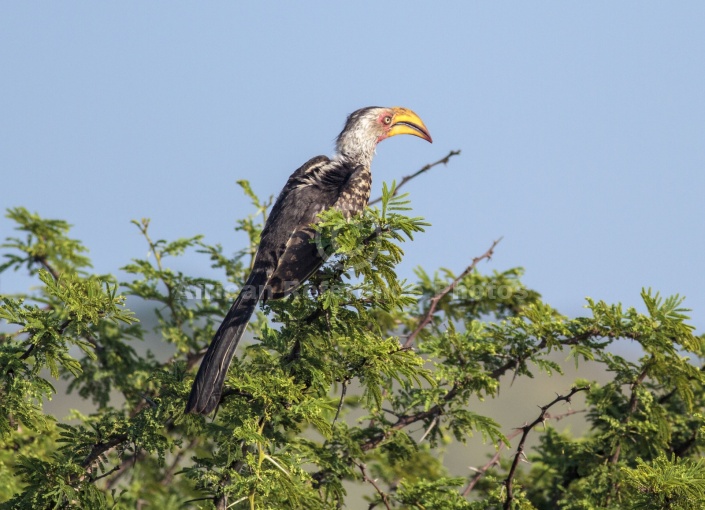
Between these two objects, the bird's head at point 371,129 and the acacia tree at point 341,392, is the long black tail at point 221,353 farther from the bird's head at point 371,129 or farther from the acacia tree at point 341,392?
the bird's head at point 371,129

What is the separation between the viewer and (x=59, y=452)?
14.5 ft

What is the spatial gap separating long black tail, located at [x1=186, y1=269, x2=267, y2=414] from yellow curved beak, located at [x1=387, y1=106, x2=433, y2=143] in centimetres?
305

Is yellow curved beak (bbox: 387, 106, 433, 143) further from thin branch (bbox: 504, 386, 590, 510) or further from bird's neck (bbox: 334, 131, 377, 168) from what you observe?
thin branch (bbox: 504, 386, 590, 510)

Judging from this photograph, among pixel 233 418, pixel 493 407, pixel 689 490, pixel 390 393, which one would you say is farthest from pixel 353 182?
pixel 493 407

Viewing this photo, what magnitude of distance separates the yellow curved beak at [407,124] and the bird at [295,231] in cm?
24

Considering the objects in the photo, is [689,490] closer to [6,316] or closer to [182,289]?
[6,316]

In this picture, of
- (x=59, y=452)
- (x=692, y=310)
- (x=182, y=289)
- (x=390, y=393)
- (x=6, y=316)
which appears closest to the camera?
(x=6, y=316)

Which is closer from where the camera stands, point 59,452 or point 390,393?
point 59,452

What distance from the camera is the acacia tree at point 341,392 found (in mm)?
3982

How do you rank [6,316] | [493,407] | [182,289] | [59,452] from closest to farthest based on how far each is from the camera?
[6,316] < [59,452] < [182,289] < [493,407]

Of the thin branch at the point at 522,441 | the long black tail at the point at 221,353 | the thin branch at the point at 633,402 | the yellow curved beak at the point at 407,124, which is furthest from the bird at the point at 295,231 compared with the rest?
the thin branch at the point at 633,402

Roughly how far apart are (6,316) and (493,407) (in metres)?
66.3

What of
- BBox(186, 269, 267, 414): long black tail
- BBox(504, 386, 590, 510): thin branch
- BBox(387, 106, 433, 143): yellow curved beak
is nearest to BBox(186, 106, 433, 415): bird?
BBox(186, 269, 267, 414): long black tail

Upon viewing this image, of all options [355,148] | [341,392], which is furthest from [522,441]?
[355,148]
